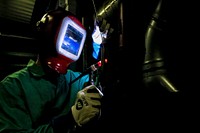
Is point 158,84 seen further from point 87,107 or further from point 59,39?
point 59,39

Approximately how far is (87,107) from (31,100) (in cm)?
118

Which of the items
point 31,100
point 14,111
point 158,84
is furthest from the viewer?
point 31,100

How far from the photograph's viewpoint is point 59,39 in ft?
10.9

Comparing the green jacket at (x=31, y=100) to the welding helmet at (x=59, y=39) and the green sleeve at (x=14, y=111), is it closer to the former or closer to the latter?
the green sleeve at (x=14, y=111)

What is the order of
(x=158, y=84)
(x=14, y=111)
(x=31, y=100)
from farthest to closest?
(x=31, y=100)
(x=14, y=111)
(x=158, y=84)

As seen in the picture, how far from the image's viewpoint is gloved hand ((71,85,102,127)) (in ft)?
8.64

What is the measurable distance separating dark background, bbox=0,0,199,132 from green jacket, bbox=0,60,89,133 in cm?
101

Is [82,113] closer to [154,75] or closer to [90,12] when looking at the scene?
[154,75]

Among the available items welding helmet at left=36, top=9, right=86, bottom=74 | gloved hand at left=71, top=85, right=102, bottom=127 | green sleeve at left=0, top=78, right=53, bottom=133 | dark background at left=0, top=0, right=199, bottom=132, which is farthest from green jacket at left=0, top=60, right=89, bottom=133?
dark background at left=0, top=0, right=199, bottom=132

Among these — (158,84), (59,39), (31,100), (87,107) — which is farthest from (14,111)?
(158,84)

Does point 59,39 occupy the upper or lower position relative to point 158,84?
upper

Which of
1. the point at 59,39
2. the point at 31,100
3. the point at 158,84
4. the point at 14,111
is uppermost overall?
the point at 59,39

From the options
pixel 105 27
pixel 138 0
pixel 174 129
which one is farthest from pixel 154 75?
pixel 138 0

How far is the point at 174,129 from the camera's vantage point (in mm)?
2412
